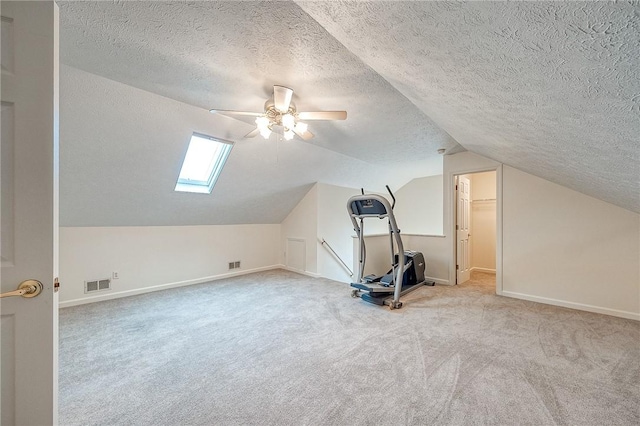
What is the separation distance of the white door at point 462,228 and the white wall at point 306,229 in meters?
2.59

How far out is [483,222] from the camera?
5.36 meters

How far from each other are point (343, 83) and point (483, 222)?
476 cm

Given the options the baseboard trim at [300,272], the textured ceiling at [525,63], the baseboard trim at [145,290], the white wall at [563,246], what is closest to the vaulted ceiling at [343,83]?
the textured ceiling at [525,63]

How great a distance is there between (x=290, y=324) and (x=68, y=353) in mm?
1953

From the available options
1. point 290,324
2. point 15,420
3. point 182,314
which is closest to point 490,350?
point 290,324

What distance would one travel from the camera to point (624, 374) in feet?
6.11

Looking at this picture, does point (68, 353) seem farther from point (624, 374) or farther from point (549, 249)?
point (549, 249)

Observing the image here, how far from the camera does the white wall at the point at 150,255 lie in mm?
3469

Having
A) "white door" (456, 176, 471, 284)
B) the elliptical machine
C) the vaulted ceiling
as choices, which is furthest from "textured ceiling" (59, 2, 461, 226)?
the elliptical machine

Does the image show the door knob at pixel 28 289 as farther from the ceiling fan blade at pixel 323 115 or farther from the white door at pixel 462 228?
the white door at pixel 462 228

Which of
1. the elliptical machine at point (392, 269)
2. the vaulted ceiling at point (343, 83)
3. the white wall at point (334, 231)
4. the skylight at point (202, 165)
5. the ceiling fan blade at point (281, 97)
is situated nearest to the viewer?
the vaulted ceiling at point (343, 83)

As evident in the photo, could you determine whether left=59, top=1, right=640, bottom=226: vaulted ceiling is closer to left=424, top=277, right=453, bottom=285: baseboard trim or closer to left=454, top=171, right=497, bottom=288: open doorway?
left=454, top=171, right=497, bottom=288: open doorway

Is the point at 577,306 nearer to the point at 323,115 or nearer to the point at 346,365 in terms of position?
the point at 346,365

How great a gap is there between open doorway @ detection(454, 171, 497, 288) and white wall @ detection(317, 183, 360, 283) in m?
2.12
